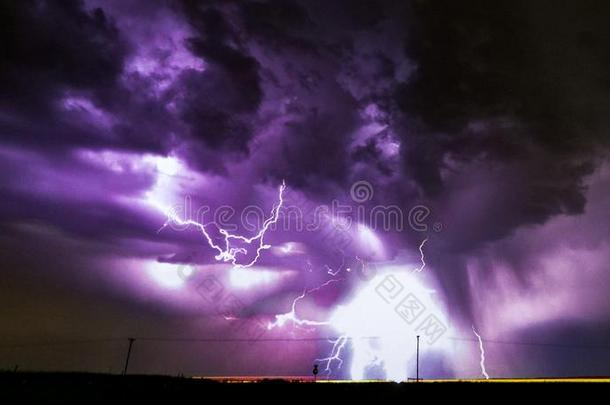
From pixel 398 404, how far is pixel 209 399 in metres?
14.1

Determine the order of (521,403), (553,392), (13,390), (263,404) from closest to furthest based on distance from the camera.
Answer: (521,403)
(553,392)
(263,404)
(13,390)

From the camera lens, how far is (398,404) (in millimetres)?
28344

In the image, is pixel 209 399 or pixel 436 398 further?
pixel 209 399

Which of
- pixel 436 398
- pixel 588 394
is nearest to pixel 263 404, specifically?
pixel 436 398

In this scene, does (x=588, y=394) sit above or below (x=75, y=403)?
above

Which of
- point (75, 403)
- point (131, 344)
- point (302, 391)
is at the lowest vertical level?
point (75, 403)

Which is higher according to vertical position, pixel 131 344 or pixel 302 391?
pixel 131 344

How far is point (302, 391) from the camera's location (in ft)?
117

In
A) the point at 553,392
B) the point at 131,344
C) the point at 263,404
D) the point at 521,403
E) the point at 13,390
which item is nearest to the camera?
the point at 521,403

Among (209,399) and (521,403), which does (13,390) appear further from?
(521,403)

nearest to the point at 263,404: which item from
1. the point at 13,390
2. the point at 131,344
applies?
the point at 13,390

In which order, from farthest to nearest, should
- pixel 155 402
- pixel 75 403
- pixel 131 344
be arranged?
pixel 131 344
pixel 75 403
pixel 155 402

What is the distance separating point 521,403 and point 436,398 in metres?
5.39

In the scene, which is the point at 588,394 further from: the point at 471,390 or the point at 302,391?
the point at 302,391
